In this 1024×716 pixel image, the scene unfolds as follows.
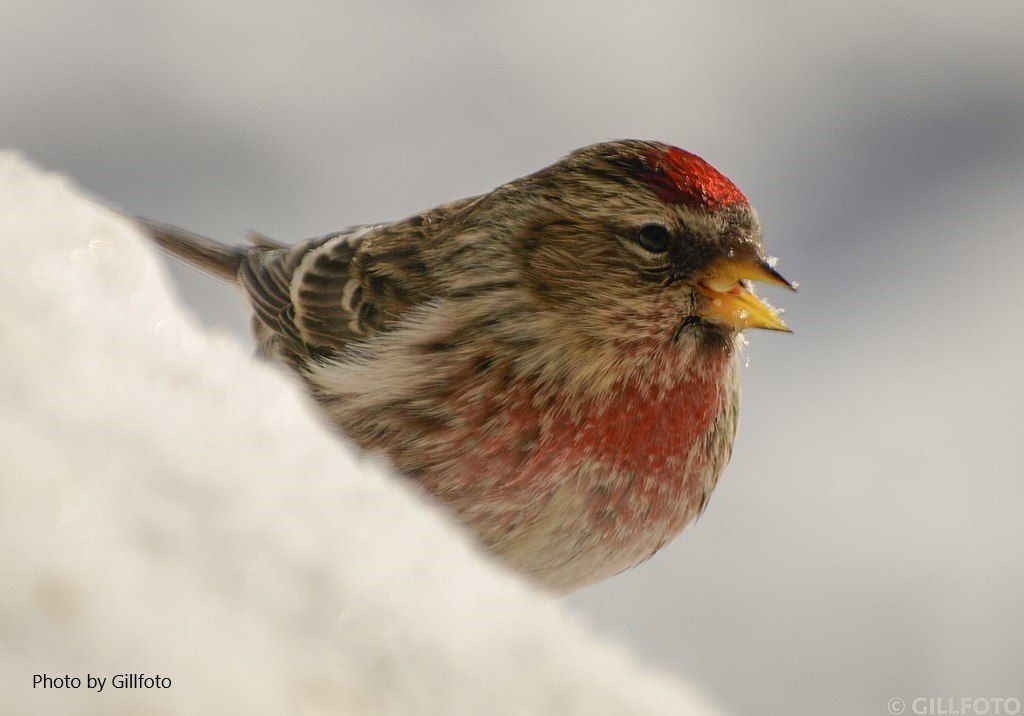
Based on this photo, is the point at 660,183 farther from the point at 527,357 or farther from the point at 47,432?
the point at 47,432

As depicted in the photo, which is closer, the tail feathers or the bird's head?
the bird's head

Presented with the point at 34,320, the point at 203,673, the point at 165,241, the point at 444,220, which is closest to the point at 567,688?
the point at 203,673

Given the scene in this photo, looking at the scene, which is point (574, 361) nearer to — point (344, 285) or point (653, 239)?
point (653, 239)

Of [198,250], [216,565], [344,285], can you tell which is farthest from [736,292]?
[198,250]
